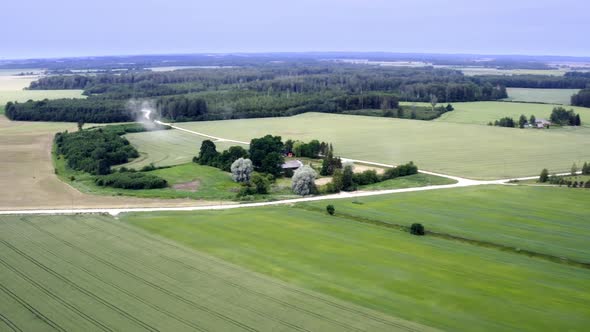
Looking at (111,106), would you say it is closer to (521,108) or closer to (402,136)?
(402,136)

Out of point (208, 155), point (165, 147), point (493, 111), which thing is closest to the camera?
point (208, 155)

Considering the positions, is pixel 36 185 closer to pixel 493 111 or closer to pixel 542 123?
pixel 542 123

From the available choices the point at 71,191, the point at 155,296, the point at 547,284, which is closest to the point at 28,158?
the point at 71,191

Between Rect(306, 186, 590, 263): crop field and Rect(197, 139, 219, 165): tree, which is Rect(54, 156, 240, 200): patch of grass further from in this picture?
Rect(306, 186, 590, 263): crop field

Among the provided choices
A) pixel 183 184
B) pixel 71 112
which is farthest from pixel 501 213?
pixel 71 112

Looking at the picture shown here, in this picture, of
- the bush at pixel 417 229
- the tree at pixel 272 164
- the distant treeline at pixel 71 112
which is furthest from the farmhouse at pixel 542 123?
the distant treeline at pixel 71 112

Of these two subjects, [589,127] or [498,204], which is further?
[589,127]
